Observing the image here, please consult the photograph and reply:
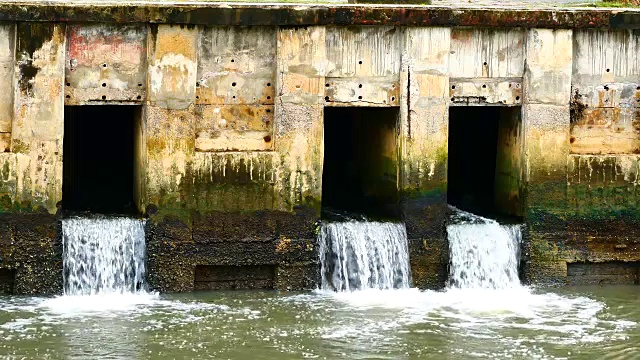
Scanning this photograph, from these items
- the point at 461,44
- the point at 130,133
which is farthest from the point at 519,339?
the point at 130,133

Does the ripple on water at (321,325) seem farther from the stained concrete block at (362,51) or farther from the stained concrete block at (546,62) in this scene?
the stained concrete block at (362,51)

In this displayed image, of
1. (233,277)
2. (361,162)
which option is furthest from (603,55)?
(233,277)

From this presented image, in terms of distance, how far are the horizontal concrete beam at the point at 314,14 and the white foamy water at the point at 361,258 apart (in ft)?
8.23

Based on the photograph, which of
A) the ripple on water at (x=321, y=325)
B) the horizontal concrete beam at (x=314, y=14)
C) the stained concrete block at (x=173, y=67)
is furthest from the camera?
the stained concrete block at (x=173, y=67)

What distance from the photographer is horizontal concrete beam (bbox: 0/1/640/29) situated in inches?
608

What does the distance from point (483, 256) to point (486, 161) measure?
2697 millimetres

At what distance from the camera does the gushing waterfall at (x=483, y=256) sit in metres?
16.6

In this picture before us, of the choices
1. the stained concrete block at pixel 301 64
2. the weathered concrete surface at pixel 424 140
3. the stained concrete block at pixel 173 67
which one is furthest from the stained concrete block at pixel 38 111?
the weathered concrete surface at pixel 424 140

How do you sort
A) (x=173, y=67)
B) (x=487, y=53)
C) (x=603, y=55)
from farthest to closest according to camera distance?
1. (x=603, y=55)
2. (x=487, y=53)
3. (x=173, y=67)

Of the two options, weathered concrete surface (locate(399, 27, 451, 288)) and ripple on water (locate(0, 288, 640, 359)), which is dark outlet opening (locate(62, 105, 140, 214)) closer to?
ripple on water (locate(0, 288, 640, 359))

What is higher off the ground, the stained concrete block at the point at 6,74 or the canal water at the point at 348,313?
the stained concrete block at the point at 6,74

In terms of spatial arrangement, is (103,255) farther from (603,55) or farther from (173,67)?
(603,55)

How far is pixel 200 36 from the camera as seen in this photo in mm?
15992

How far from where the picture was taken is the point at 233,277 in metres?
16.2
